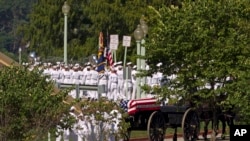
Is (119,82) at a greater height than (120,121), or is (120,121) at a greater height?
(119,82)

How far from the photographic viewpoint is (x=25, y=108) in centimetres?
1416

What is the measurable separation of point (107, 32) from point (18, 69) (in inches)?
1549

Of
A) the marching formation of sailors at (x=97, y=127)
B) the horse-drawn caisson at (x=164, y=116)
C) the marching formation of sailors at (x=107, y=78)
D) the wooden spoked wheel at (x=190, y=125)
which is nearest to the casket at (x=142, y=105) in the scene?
the horse-drawn caisson at (x=164, y=116)

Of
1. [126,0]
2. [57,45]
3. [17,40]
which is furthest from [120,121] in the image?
[17,40]

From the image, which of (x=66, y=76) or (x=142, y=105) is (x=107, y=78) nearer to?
(x=66, y=76)

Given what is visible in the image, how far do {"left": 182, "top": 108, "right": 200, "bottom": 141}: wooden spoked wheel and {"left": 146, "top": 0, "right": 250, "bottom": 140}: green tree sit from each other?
1701 millimetres

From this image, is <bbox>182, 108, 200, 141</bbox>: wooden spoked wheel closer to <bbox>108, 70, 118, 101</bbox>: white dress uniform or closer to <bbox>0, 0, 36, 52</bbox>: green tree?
<bbox>108, 70, 118, 101</bbox>: white dress uniform

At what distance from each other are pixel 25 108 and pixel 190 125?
261 inches

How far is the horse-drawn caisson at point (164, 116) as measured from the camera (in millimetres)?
19594

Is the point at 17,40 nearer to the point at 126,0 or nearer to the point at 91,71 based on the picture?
the point at 126,0

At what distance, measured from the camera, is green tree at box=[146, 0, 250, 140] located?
17.6m

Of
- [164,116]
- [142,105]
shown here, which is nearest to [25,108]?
[142,105]

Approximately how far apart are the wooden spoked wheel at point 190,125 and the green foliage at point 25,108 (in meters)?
5.65

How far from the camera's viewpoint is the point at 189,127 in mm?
20094
